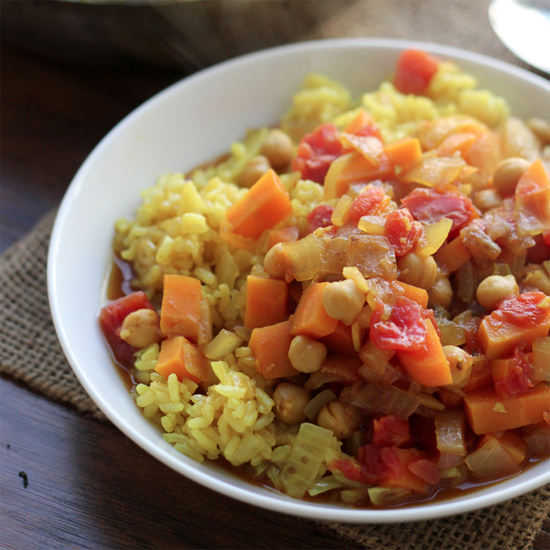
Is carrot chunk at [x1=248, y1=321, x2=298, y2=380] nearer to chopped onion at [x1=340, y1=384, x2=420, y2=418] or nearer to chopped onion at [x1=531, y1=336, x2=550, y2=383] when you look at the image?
chopped onion at [x1=340, y1=384, x2=420, y2=418]

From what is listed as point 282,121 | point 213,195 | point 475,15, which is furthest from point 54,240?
point 475,15

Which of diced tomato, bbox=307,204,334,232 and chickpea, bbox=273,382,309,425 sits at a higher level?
diced tomato, bbox=307,204,334,232

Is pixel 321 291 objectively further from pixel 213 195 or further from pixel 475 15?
pixel 475 15

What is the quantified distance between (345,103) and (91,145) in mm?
1723

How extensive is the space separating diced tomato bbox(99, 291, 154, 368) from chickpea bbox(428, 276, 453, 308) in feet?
4.65

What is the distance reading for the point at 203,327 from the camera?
3.31m

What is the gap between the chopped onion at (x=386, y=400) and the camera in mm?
A: 2891

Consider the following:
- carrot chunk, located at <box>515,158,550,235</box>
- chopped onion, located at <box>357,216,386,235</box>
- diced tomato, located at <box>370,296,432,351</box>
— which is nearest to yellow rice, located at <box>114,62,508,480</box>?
chopped onion, located at <box>357,216,386,235</box>

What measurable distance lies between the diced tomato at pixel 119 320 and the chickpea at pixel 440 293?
1.42m

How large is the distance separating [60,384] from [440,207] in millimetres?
2066

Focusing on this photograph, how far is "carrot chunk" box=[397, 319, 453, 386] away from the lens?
2.77 m

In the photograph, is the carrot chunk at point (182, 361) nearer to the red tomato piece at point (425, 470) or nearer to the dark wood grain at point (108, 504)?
the dark wood grain at point (108, 504)

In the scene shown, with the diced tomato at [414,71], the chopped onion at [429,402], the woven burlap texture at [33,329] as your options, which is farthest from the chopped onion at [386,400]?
the diced tomato at [414,71]

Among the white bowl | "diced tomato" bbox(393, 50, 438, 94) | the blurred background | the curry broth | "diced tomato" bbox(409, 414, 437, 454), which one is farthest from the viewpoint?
"diced tomato" bbox(393, 50, 438, 94)
